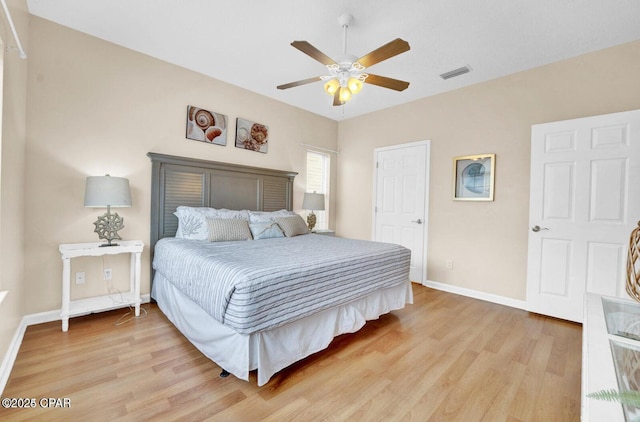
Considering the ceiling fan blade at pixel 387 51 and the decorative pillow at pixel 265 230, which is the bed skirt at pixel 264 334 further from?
the ceiling fan blade at pixel 387 51

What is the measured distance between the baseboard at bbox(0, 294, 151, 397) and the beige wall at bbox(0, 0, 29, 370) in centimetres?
6

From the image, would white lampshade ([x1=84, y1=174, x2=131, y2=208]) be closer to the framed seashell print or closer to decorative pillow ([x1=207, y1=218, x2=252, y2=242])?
decorative pillow ([x1=207, y1=218, x2=252, y2=242])

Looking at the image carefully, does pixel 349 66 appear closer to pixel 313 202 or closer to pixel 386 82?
pixel 386 82

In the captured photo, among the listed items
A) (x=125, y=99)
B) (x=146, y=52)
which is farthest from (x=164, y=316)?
(x=146, y=52)

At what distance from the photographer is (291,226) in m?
3.48

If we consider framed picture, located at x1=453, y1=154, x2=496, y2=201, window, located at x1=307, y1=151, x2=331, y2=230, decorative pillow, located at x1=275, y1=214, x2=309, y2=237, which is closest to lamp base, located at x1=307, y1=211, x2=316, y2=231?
window, located at x1=307, y1=151, x2=331, y2=230

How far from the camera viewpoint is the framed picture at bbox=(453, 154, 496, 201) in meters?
3.41

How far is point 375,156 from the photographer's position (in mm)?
4613

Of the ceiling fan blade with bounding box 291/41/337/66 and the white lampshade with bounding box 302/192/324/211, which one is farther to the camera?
the white lampshade with bounding box 302/192/324/211

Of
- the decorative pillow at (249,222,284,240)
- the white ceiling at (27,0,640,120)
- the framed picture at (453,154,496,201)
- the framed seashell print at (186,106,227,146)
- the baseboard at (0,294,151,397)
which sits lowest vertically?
the baseboard at (0,294,151,397)

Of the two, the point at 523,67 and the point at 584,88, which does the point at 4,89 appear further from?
the point at 584,88

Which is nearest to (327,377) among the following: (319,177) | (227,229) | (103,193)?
(227,229)

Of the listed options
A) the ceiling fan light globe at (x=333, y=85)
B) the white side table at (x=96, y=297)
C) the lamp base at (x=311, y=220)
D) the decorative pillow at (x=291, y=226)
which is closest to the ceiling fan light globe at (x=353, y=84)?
the ceiling fan light globe at (x=333, y=85)

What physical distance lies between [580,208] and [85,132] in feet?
16.2
